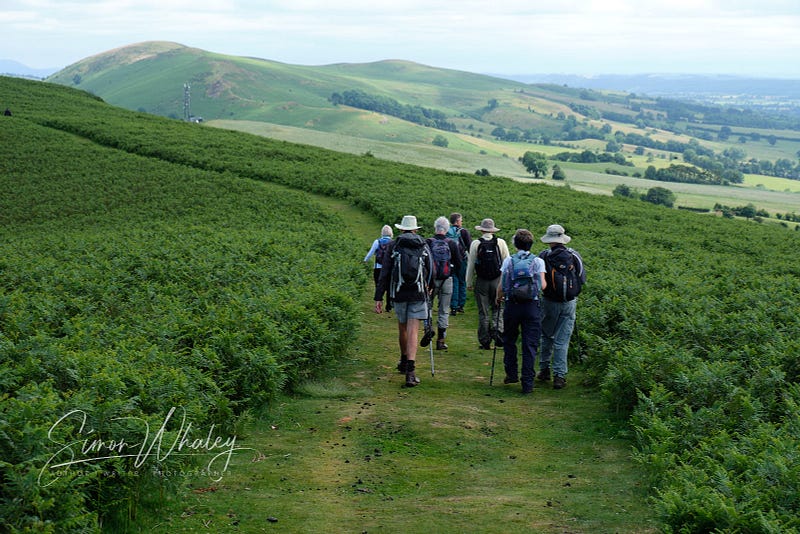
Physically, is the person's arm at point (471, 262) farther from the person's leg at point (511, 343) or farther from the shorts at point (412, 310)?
the shorts at point (412, 310)

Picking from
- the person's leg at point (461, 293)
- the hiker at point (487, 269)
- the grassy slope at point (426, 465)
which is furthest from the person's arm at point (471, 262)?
the person's leg at point (461, 293)

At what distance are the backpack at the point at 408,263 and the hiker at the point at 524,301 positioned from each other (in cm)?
159

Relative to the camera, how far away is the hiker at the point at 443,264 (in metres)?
16.8

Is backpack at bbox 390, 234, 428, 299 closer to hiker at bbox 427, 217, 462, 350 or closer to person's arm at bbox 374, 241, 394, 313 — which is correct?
person's arm at bbox 374, 241, 394, 313

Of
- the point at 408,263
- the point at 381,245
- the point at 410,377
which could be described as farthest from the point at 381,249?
the point at 410,377

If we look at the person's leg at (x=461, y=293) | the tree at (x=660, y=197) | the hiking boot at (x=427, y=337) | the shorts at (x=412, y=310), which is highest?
the shorts at (x=412, y=310)

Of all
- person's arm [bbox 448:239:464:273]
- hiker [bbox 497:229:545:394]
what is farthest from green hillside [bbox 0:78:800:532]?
person's arm [bbox 448:239:464:273]

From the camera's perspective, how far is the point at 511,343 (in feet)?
48.5

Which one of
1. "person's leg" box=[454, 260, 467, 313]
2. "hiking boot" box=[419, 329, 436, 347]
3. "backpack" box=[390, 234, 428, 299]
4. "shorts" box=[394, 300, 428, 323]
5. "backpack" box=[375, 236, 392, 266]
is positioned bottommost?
"person's leg" box=[454, 260, 467, 313]

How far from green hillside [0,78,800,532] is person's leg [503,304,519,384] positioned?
0.45 metres

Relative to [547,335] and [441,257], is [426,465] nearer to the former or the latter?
[547,335]

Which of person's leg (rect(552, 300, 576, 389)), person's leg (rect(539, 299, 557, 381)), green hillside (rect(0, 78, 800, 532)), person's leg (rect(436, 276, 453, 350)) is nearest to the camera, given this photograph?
green hillside (rect(0, 78, 800, 532))

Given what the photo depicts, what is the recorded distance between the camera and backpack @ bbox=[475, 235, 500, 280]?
17.2m

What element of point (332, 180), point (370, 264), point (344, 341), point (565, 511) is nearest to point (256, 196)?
point (332, 180)
